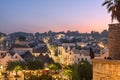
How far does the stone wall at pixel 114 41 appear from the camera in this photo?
11672 mm

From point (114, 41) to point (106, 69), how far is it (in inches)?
44.3

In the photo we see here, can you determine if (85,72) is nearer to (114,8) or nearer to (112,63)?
(114,8)

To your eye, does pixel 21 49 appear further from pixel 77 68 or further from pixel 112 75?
pixel 112 75

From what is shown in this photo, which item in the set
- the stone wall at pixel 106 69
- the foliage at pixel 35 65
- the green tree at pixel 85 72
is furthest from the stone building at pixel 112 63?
the foliage at pixel 35 65

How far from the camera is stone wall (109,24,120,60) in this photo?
11672 millimetres

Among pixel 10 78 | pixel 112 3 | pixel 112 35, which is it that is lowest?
pixel 10 78

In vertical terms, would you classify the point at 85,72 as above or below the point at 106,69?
below

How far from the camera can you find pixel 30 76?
1663 inches

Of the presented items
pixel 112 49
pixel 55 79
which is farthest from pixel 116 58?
pixel 55 79

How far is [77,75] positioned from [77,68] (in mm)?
1366

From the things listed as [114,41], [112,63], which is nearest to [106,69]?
[112,63]

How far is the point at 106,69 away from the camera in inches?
435

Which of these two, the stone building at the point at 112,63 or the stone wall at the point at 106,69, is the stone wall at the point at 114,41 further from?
the stone wall at the point at 106,69

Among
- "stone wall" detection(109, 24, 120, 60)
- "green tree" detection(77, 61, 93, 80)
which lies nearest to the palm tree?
"stone wall" detection(109, 24, 120, 60)
